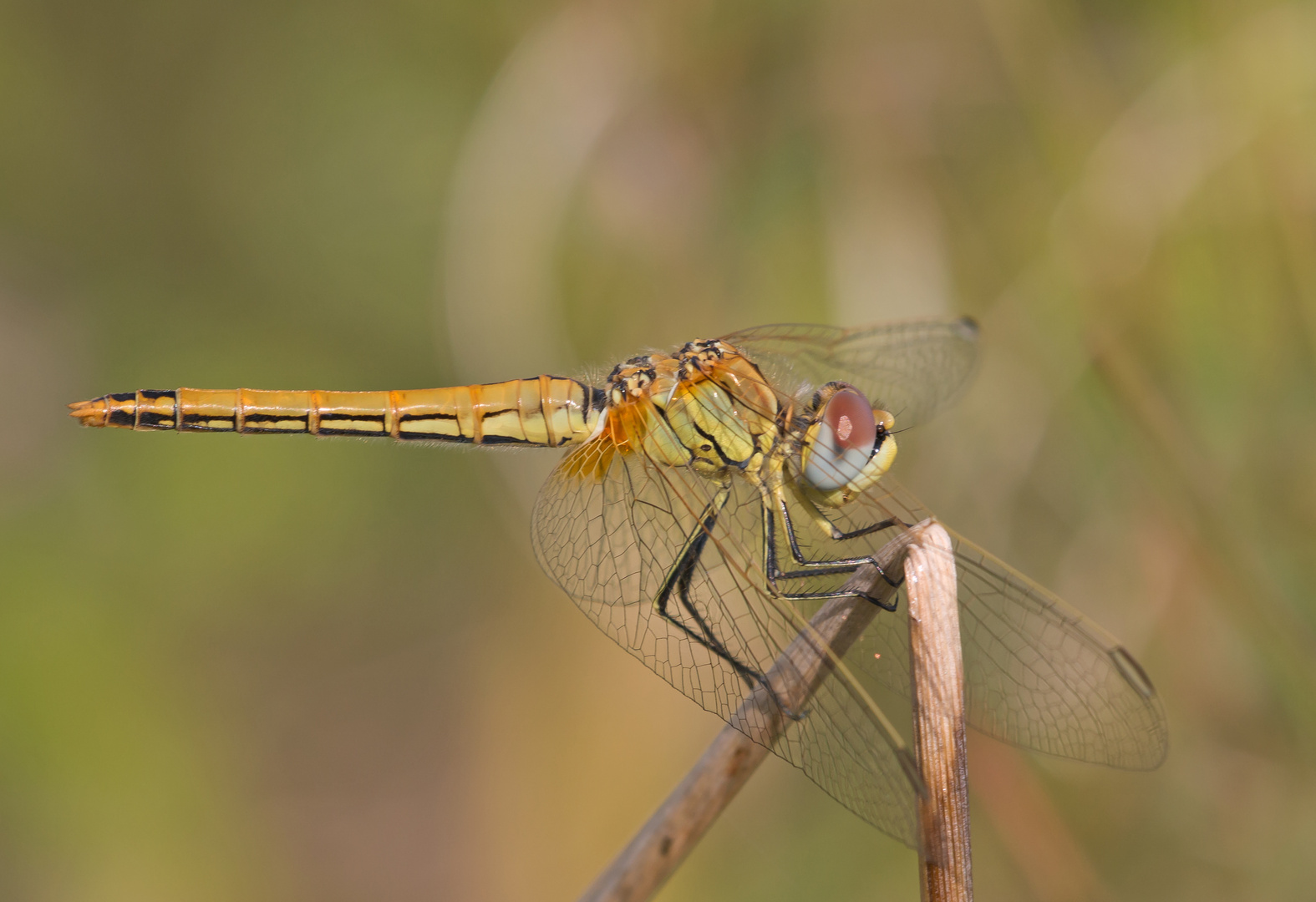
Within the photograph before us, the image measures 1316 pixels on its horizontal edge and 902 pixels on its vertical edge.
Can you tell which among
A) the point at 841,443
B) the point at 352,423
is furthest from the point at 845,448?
the point at 352,423

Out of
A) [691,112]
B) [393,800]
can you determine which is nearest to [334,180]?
[691,112]

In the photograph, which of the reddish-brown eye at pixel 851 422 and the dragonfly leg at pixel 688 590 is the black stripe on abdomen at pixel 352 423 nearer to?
the dragonfly leg at pixel 688 590

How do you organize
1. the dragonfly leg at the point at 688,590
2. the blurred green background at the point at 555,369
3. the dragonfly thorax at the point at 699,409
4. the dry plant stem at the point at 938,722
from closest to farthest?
the dry plant stem at the point at 938,722
the dragonfly leg at the point at 688,590
the dragonfly thorax at the point at 699,409
the blurred green background at the point at 555,369

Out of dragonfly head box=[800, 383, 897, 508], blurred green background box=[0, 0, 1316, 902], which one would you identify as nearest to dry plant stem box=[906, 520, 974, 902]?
dragonfly head box=[800, 383, 897, 508]

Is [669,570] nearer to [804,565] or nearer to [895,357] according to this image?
[804,565]

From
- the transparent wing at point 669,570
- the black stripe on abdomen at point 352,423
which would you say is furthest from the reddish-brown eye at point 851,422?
the black stripe on abdomen at point 352,423

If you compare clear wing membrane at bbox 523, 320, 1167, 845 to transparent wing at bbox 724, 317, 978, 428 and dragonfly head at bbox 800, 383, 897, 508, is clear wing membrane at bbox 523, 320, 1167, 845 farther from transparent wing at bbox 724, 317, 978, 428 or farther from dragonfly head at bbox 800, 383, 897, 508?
transparent wing at bbox 724, 317, 978, 428
